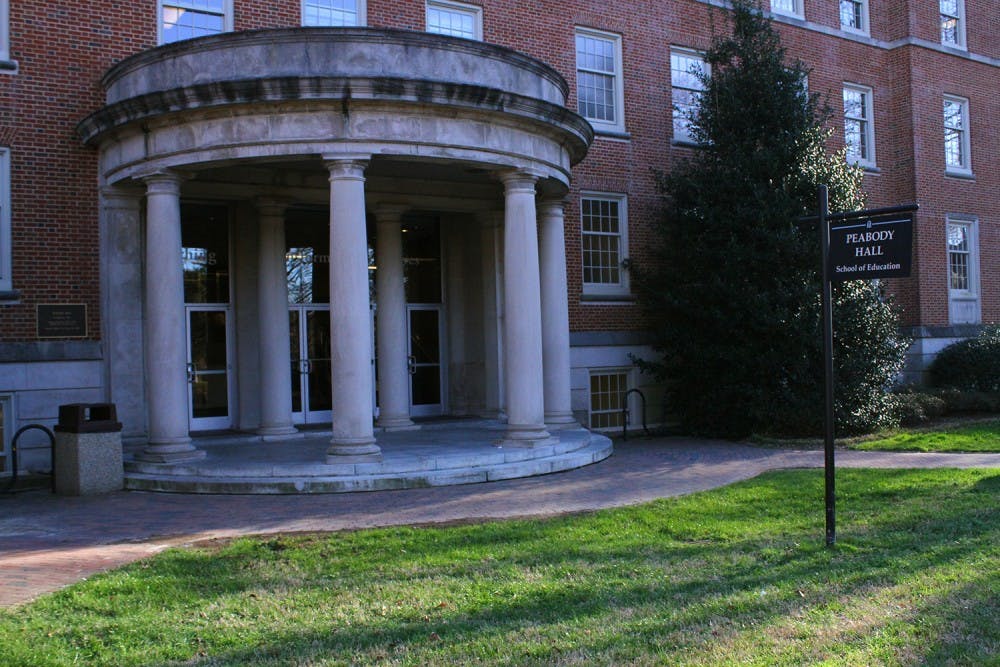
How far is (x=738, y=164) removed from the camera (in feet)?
56.1

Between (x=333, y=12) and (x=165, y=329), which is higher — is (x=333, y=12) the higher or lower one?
the higher one

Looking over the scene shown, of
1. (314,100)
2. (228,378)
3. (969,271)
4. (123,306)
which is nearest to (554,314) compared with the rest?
(314,100)

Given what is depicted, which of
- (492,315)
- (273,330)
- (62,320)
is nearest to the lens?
(62,320)

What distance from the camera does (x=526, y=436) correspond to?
1300 cm

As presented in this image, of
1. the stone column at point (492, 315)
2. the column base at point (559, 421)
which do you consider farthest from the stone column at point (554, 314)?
the stone column at point (492, 315)

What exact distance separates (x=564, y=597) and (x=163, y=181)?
8.58 metres

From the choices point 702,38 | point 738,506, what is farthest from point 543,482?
point 702,38

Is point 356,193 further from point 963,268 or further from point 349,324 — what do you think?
point 963,268

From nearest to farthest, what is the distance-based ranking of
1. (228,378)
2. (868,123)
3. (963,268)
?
(228,378) → (868,123) → (963,268)

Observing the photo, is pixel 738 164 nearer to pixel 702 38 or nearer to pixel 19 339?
pixel 702 38

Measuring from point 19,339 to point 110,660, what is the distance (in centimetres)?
927

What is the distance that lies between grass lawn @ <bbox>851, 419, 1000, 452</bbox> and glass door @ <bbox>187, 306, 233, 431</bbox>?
1083 centimetres

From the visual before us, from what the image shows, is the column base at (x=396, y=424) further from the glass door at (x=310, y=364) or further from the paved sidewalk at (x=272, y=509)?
the paved sidewalk at (x=272, y=509)

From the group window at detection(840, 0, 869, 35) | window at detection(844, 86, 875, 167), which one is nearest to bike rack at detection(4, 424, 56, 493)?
window at detection(844, 86, 875, 167)
